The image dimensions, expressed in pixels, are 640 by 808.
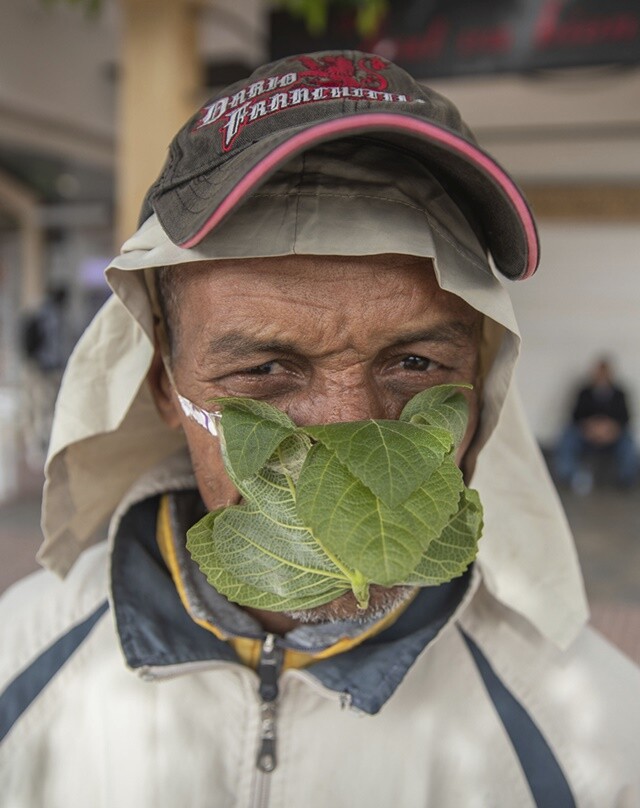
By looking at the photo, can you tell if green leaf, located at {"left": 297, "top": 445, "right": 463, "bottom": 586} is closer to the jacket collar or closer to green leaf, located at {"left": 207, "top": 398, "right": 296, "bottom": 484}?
green leaf, located at {"left": 207, "top": 398, "right": 296, "bottom": 484}

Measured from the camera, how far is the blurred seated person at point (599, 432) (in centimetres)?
920

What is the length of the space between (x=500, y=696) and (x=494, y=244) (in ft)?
3.03

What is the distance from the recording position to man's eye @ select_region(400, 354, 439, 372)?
4.52ft

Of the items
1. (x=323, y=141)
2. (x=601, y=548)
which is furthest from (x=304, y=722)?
(x=601, y=548)

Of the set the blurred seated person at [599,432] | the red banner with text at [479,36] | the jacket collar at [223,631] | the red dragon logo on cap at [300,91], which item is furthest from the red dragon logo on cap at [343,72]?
the blurred seated person at [599,432]

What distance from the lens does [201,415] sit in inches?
55.1

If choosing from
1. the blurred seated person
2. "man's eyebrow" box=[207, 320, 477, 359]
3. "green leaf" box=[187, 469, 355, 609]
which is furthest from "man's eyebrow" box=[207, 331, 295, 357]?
the blurred seated person

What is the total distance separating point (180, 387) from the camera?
145 centimetres

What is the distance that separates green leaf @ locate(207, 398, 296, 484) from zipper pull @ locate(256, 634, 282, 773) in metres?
0.47

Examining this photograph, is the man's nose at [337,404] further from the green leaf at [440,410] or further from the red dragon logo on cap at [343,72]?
the red dragon logo on cap at [343,72]

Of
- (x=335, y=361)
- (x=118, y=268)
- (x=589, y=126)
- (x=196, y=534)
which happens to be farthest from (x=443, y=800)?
(x=589, y=126)

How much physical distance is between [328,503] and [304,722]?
63cm

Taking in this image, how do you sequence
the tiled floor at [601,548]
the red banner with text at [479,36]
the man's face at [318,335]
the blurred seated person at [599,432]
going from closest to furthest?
the man's face at [318,335], the red banner with text at [479,36], the tiled floor at [601,548], the blurred seated person at [599,432]

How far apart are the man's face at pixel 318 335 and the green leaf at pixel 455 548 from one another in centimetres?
24
